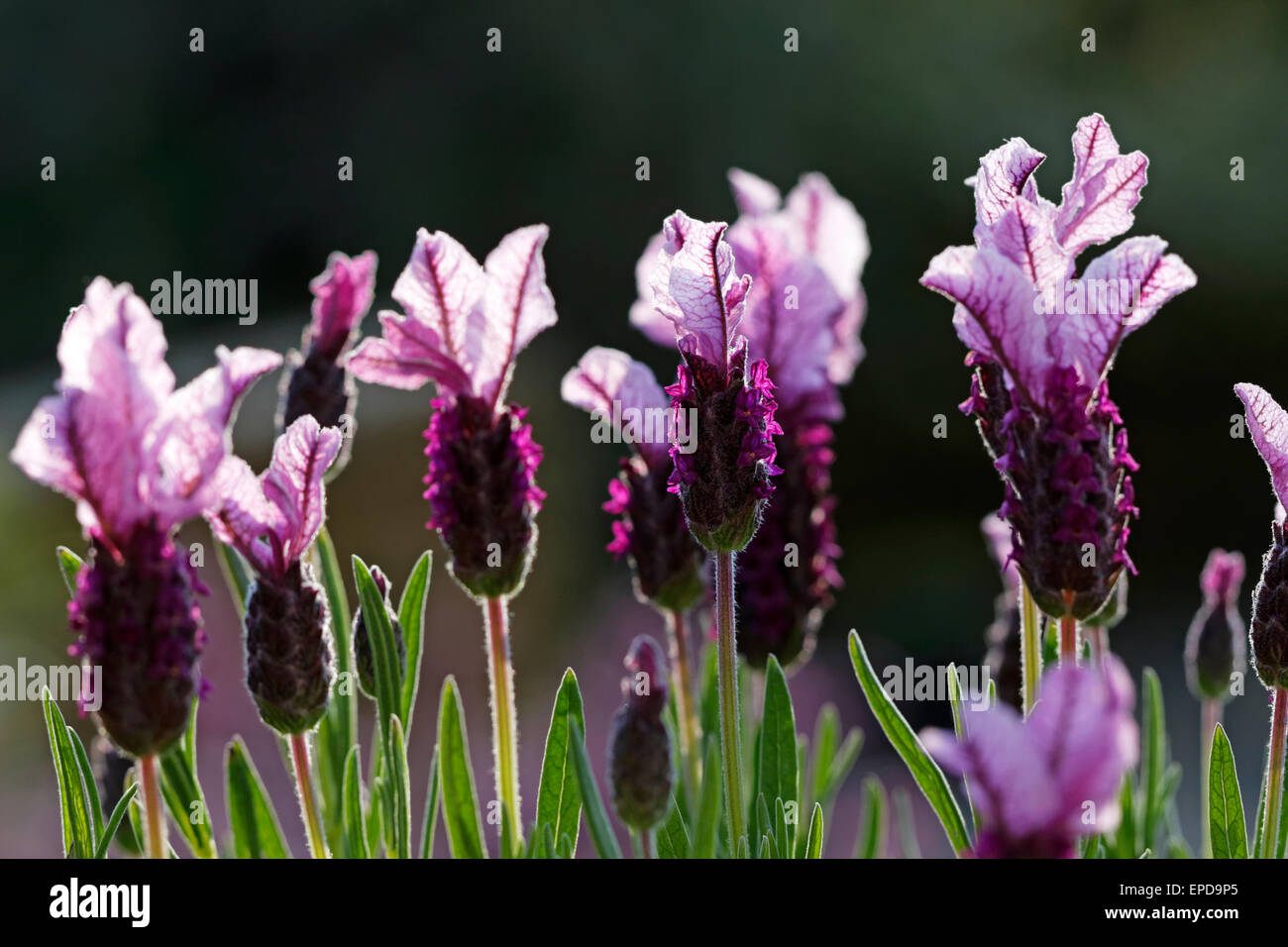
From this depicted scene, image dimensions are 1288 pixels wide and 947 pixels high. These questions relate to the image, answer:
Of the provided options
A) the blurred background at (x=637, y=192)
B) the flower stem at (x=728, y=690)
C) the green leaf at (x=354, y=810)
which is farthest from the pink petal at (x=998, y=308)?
the blurred background at (x=637, y=192)

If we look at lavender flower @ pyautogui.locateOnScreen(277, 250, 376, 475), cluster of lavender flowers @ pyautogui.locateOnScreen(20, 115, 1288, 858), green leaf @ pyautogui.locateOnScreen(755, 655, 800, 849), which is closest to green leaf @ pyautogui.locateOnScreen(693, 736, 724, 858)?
cluster of lavender flowers @ pyautogui.locateOnScreen(20, 115, 1288, 858)

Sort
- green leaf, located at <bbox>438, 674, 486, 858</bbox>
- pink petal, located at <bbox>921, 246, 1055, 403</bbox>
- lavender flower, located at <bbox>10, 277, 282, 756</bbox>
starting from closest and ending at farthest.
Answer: lavender flower, located at <bbox>10, 277, 282, 756</bbox> < pink petal, located at <bbox>921, 246, 1055, 403</bbox> < green leaf, located at <bbox>438, 674, 486, 858</bbox>

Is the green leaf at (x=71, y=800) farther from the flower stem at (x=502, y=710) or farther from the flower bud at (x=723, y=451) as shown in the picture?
the flower bud at (x=723, y=451)

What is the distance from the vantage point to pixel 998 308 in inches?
33.0

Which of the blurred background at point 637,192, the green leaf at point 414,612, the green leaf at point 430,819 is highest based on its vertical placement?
the blurred background at point 637,192

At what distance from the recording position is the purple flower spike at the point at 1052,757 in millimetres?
552

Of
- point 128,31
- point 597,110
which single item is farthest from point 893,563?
point 128,31

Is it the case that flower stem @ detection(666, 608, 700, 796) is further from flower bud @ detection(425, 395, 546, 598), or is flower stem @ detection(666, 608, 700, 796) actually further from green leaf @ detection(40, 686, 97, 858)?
green leaf @ detection(40, 686, 97, 858)

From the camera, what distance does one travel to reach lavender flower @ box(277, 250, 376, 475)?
113 cm

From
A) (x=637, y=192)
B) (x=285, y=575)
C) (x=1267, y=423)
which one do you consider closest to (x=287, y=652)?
(x=285, y=575)

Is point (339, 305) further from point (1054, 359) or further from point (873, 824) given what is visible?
point (873, 824)

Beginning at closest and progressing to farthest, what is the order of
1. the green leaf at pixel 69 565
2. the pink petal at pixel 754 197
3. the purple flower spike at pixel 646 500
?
the green leaf at pixel 69 565 < the purple flower spike at pixel 646 500 < the pink petal at pixel 754 197

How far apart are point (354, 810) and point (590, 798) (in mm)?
212

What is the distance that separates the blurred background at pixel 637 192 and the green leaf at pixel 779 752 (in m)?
2.60
